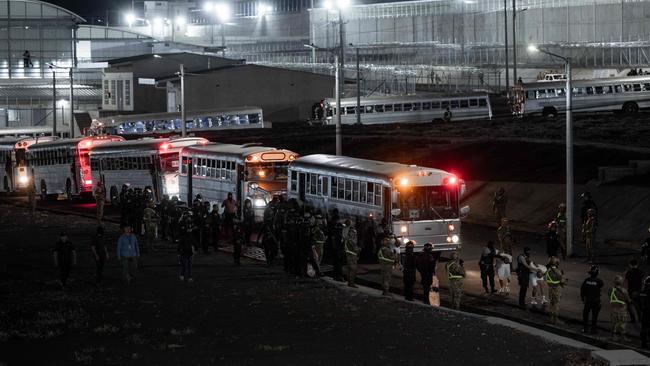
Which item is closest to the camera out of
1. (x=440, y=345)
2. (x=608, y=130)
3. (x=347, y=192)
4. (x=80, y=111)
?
(x=440, y=345)

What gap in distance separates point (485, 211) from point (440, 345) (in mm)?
24674

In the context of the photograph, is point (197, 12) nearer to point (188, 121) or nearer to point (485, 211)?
point (188, 121)

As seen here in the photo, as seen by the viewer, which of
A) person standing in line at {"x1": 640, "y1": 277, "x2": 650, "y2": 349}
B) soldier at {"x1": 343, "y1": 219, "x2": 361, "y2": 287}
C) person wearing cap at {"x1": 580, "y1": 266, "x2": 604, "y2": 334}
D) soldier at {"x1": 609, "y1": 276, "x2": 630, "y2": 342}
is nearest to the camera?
person standing in line at {"x1": 640, "y1": 277, "x2": 650, "y2": 349}

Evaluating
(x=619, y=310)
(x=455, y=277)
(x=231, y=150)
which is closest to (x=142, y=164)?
(x=231, y=150)

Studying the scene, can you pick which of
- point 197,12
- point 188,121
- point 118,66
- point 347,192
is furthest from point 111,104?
point 347,192

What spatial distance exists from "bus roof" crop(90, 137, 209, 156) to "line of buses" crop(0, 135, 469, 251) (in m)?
0.04

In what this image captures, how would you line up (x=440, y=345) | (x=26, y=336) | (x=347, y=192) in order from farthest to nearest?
(x=347, y=192)
(x=26, y=336)
(x=440, y=345)

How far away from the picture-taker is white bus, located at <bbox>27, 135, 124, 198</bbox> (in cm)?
5738

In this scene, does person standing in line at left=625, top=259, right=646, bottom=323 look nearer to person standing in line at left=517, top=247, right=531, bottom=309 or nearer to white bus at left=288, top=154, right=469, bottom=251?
person standing in line at left=517, top=247, right=531, bottom=309

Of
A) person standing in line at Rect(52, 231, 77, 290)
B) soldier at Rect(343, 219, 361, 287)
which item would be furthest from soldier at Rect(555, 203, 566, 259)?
person standing in line at Rect(52, 231, 77, 290)

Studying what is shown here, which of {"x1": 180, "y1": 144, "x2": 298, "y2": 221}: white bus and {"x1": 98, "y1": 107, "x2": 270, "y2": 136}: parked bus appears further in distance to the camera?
{"x1": 98, "y1": 107, "x2": 270, "y2": 136}: parked bus

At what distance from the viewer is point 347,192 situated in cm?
3484

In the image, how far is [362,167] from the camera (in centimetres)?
3453

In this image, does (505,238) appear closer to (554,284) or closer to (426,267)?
(426,267)
